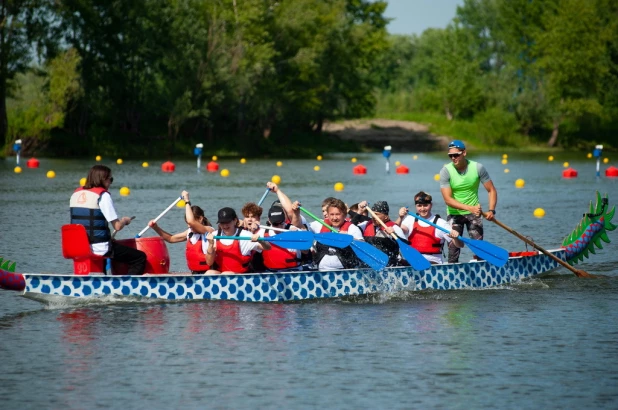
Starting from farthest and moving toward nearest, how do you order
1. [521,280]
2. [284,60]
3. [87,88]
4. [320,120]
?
1. [320,120]
2. [284,60]
3. [87,88]
4. [521,280]

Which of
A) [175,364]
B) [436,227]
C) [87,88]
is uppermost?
[87,88]

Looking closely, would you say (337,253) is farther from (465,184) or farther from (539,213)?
(539,213)

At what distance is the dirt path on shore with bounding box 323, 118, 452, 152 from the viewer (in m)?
68.4

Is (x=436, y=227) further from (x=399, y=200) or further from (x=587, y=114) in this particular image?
(x=587, y=114)

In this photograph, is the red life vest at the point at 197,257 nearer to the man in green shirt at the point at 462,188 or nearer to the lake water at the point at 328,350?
the lake water at the point at 328,350

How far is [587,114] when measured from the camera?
6850 cm

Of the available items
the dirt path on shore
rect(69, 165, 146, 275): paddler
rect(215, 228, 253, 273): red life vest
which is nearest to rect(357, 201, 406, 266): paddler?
rect(215, 228, 253, 273): red life vest

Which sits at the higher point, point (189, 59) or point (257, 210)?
point (189, 59)

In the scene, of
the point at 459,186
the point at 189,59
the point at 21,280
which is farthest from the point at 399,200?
the point at 189,59

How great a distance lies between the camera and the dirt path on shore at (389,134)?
6838cm

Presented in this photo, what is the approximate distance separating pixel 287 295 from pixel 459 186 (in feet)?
8.61

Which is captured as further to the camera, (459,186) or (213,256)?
(459,186)

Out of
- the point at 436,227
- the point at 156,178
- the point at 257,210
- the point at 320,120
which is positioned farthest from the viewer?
the point at 320,120

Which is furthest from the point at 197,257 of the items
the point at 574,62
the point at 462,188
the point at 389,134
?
the point at 389,134
